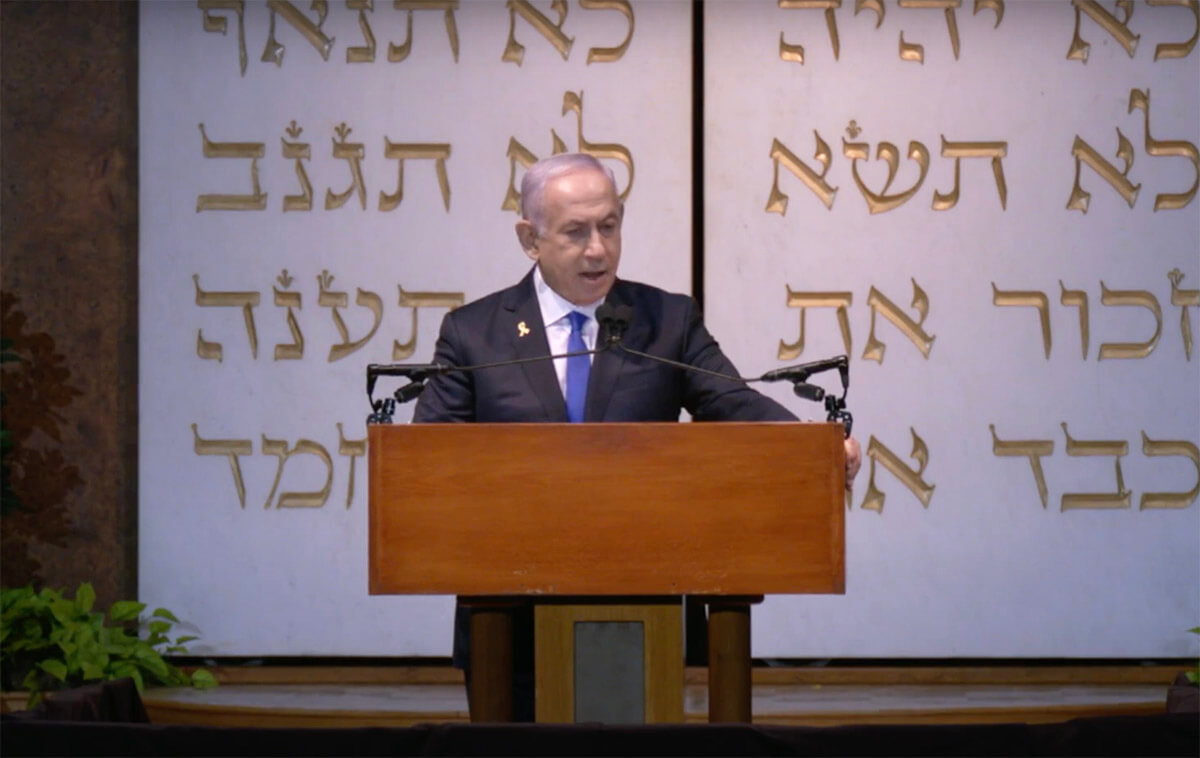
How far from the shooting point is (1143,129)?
4895 millimetres

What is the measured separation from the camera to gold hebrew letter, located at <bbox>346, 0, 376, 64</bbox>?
194 inches

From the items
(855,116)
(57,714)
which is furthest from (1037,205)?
(57,714)

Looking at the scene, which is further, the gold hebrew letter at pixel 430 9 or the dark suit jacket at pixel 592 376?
the gold hebrew letter at pixel 430 9

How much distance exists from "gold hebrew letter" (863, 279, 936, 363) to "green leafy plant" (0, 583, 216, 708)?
2447 millimetres

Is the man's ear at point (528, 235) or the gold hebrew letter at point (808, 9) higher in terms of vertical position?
the gold hebrew letter at point (808, 9)

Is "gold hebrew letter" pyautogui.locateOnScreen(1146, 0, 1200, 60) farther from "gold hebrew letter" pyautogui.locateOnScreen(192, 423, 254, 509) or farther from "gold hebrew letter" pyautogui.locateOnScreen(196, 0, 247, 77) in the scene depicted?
"gold hebrew letter" pyautogui.locateOnScreen(192, 423, 254, 509)

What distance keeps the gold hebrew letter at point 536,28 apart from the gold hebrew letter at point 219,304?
120 cm

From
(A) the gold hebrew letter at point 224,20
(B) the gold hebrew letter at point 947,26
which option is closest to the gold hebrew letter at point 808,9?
(B) the gold hebrew letter at point 947,26

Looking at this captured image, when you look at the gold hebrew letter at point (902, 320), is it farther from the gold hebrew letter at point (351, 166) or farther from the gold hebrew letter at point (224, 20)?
the gold hebrew letter at point (224, 20)

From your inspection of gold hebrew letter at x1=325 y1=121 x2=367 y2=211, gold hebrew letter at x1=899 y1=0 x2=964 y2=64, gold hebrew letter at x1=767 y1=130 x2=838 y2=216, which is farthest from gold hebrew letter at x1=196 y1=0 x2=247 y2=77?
gold hebrew letter at x1=899 y1=0 x2=964 y2=64

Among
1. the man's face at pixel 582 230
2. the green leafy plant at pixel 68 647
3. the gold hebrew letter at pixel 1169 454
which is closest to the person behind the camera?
the man's face at pixel 582 230

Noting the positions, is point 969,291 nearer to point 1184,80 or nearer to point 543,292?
point 1184,80

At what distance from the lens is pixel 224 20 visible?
495 centimetres

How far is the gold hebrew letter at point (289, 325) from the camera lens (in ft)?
16.2
